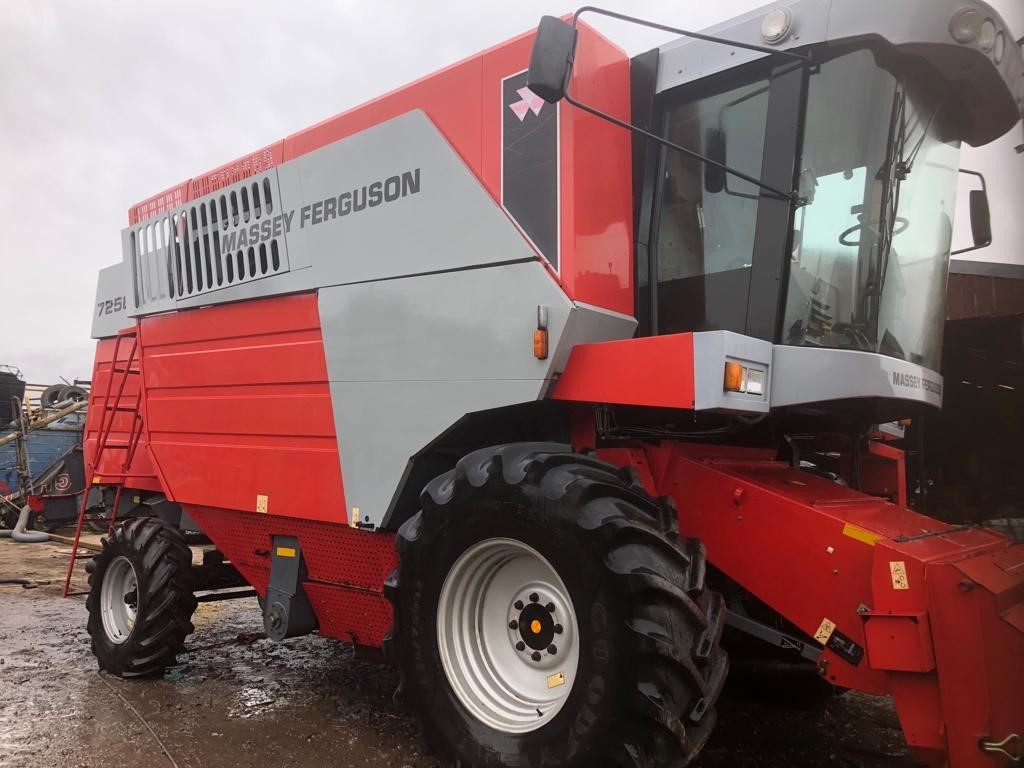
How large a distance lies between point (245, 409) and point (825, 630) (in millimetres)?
3138

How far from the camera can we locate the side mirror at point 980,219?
3.58m

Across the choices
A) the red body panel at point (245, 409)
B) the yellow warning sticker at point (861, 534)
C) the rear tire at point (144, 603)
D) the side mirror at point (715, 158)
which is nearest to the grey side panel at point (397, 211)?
the red body panel at point (245, 409)

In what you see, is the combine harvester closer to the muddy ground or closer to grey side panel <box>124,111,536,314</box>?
grey side panel <box>124,111,536,314</box>

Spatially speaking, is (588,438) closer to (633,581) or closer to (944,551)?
(633,581)

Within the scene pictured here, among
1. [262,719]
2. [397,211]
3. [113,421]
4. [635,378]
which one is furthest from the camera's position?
[113,421]

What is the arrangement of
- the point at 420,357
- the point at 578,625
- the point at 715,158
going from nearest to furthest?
1. the point at 578,625
2. the point at 715,158
3. the point at 420,357

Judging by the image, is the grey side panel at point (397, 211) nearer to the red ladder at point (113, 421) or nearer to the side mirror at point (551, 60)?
the side mirror at point (551, 60)

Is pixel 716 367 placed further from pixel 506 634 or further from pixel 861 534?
pixel 506 634

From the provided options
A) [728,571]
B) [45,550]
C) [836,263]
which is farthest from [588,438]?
[45,550]

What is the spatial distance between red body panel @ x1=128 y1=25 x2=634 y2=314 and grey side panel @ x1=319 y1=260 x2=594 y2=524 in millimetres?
225

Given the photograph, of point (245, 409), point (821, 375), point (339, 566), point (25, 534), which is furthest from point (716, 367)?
point (25, 534)

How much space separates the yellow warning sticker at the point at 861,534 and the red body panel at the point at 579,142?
121cm

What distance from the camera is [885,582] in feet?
8.04

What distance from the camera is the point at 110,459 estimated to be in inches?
222
